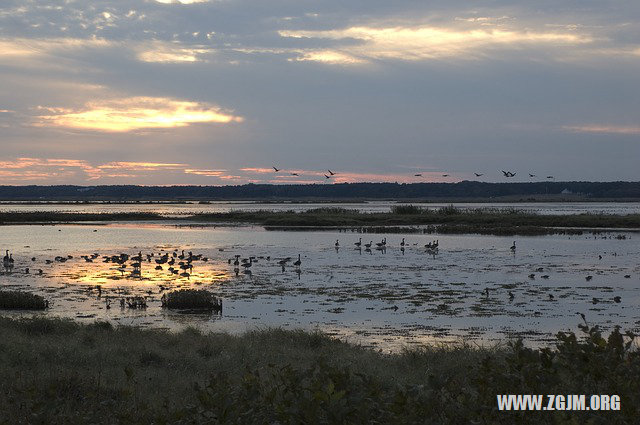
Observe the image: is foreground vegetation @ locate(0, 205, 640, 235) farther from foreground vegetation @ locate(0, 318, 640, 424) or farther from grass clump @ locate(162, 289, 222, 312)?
foreground vegetation @ locate(0, 318, 640, 424)

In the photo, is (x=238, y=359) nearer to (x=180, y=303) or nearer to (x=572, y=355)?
(x=572, y=355)

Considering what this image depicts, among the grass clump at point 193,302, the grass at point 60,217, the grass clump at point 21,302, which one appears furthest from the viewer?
the grass at point 60,217

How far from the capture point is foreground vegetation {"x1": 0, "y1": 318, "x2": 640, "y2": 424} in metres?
5.67

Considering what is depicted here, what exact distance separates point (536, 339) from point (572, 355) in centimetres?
954

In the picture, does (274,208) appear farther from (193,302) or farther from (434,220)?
(193,302)

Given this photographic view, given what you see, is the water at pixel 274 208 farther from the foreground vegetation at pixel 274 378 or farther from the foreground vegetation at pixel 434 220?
the foreground vegetation at pixel 274 378

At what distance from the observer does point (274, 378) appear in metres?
7.57

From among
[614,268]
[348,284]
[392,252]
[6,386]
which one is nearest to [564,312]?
[348,284]

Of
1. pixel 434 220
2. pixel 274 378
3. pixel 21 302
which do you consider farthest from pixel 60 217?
pixel 274 378

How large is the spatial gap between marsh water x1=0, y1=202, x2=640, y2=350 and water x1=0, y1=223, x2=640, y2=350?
0.18ft

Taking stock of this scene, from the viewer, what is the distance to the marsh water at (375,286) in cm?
1848

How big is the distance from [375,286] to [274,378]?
1899 cm

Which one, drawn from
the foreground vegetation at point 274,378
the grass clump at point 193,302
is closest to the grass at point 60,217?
the grass clump at point 193,302

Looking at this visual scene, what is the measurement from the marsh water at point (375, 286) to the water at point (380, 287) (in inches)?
2.1
